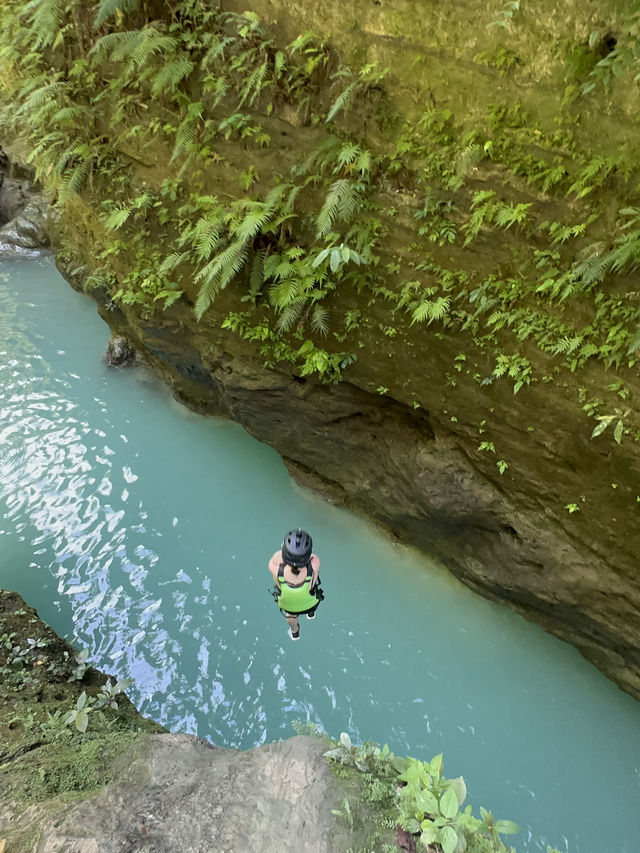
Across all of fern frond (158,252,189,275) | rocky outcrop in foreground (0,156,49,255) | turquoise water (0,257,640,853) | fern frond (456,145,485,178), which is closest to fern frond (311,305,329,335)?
fern frond (158,252,189,275)

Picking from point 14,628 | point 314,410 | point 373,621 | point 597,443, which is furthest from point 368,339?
point 14,628

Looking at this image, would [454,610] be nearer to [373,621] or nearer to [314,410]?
[373,621]

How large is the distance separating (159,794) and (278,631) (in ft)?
11.1

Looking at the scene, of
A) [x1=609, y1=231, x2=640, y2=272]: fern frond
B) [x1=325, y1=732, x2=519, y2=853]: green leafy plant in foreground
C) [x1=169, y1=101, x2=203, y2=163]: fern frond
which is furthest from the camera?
[x1=169, y1=101, x2=203, y2=163]: fern frond

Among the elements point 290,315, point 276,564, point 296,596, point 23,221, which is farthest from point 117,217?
→ point 23,221

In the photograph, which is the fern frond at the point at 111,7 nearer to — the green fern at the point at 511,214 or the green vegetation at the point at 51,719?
the green fern at the point at 511,214

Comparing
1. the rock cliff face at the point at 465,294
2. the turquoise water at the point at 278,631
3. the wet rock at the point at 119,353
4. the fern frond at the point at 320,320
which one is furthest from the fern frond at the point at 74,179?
the wet rock at the point at 119,353

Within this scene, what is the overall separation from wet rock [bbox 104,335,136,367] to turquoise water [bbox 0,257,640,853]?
251 centimetres

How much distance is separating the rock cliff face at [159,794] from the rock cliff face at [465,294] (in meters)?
3.91

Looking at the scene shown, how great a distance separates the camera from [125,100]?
637 cm

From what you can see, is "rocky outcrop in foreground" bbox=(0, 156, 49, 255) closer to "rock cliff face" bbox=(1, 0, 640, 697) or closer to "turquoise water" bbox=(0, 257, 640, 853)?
"turquoise water" bbox=(0, 257, 640, 853)

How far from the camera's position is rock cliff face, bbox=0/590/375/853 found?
2896 millimetres

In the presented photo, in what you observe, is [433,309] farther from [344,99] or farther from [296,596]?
[296,596]

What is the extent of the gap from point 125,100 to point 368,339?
4.60 metres
